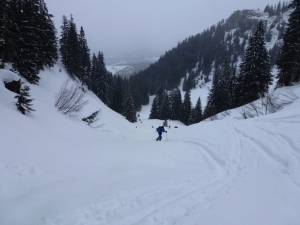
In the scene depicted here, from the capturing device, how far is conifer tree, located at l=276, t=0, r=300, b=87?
667 inches

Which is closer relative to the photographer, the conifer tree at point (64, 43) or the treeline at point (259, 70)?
the treeline at point (259, 70)

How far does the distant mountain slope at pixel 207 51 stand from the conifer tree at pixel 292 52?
79698mm

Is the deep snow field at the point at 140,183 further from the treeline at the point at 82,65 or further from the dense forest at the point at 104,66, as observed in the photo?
the treeline at the point at 82,65

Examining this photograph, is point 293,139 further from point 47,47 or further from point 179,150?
point 47,47

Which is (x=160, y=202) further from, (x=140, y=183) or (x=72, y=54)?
(x=72, y=54)

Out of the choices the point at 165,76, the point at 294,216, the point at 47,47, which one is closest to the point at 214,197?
the point at 294,216

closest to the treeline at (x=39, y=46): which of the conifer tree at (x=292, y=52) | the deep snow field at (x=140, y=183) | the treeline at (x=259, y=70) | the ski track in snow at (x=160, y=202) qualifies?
the deep snow field at (x=140, y=183)

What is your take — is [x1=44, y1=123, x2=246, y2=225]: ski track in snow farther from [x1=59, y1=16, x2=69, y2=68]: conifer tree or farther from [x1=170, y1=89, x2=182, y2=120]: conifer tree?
[x1=170, y1=89, x2=182, y2=120]: conifer tree

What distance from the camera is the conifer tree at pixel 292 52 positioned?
16953mm

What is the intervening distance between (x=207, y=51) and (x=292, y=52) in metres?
123

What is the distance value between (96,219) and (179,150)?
5844mm

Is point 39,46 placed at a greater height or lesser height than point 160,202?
greater

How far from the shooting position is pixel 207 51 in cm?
12738

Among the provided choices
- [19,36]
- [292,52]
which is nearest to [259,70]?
[292,52]
